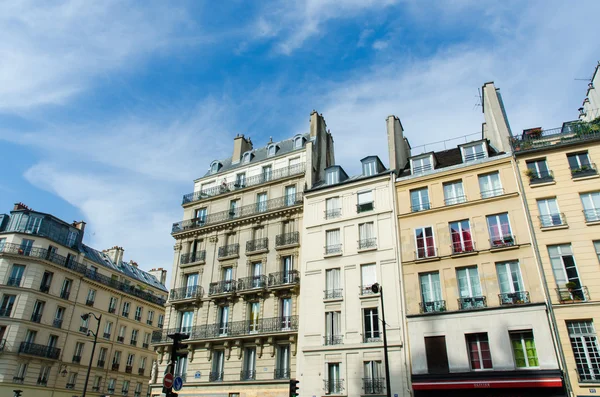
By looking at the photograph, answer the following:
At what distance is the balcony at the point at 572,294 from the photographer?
61.4ft

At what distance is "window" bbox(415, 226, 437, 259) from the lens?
75.7 ft

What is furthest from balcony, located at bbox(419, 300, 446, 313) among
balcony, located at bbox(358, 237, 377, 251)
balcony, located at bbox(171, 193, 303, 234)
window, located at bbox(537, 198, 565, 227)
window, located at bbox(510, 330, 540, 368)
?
balcony, located at bbox(171, 193, 303, 234)

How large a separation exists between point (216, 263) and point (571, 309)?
20277mm

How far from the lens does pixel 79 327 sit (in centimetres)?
3769

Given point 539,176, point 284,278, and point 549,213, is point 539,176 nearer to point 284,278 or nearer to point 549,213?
point 549,213

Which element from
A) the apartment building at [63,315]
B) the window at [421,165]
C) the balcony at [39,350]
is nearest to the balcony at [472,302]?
the window at [421,165]

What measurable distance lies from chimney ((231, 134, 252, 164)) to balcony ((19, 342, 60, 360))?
20302 millimetres

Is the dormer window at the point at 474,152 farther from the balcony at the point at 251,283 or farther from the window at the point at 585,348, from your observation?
the balcony at the point at 251,283

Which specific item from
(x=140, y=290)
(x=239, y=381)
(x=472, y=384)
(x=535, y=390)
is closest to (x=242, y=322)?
(x=239, y=381)

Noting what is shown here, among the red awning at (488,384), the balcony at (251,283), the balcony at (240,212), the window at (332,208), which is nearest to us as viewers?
the red awning at (488,384)

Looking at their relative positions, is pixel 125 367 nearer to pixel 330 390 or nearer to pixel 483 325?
pixel 330 390

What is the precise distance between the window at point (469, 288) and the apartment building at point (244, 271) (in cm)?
903

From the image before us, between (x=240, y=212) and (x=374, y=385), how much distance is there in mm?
14714

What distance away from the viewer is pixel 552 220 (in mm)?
20797
